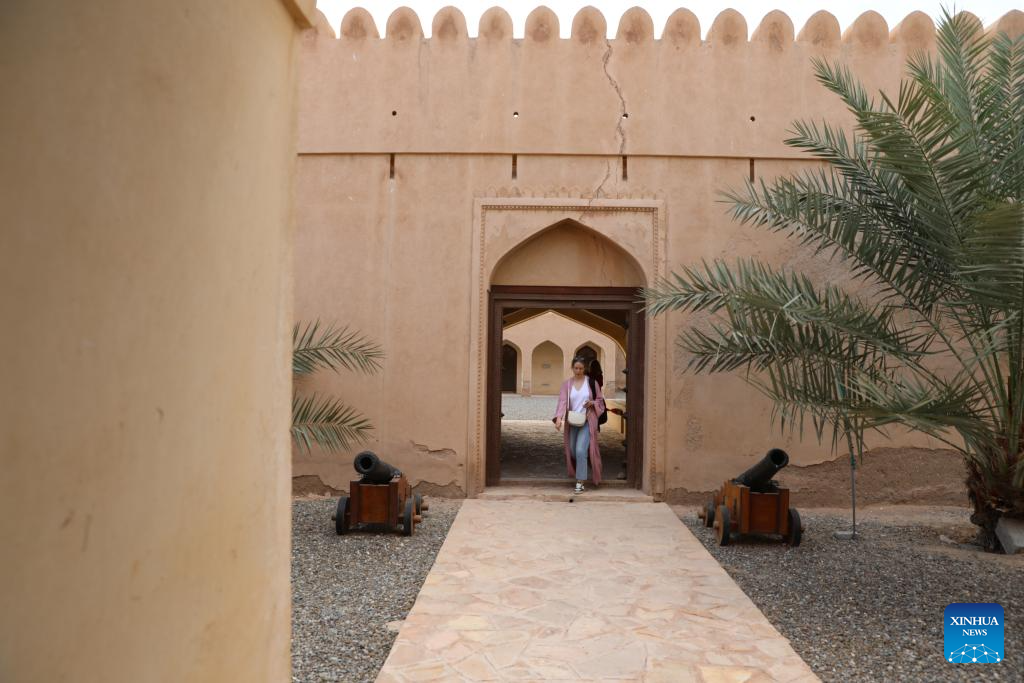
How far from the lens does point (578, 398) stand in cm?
880

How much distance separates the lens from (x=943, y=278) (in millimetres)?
6312

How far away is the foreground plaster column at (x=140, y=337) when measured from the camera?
1341mm

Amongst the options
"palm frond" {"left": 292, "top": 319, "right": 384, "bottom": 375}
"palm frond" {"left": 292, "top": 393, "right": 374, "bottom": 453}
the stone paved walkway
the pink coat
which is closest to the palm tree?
the stone paved walkway

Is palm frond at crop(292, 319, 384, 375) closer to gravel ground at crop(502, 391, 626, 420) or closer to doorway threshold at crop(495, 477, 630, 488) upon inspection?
doorway threshold at crop(495, 477, 630, 488)

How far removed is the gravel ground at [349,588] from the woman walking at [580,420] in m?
1.58

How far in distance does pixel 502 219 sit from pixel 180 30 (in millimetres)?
6822

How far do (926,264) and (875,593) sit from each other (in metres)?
2.68

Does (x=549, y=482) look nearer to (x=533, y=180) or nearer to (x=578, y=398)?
(x=578, y=398)

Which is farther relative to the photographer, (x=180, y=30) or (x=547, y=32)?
(x=547, y=32)

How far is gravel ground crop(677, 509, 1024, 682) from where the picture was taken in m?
3.99

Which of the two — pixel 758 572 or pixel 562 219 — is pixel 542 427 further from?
pixel 758 572

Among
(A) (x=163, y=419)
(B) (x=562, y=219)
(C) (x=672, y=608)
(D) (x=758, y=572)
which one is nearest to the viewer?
(A) (x=163, y=419)

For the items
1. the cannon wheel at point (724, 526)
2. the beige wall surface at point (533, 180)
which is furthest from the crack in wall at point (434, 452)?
the cannon wheel at point (724, 526)

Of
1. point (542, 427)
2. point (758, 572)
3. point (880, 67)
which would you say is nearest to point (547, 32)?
point (880, 67)
